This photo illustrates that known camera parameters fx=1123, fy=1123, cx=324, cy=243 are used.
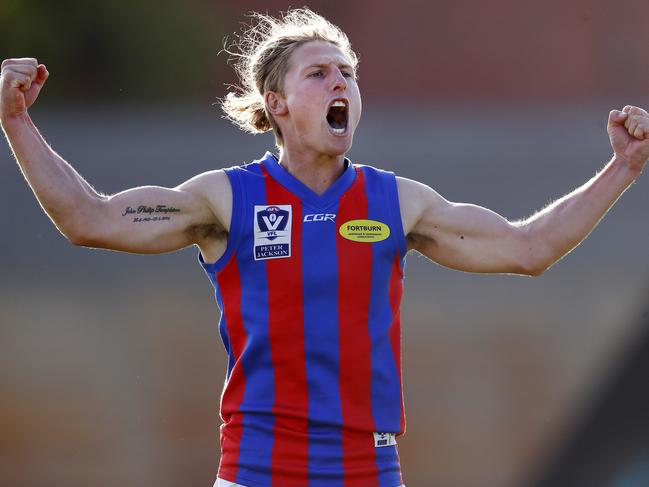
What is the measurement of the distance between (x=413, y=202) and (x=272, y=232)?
1.59ft

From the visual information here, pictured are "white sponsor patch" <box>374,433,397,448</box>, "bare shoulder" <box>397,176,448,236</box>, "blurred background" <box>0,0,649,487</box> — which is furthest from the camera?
"blurred background" <box>0,0,649,487</box>

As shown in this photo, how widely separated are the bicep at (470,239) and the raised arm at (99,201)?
630 millimetres

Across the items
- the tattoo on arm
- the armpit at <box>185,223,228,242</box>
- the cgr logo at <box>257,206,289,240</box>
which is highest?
the tattoo on arm

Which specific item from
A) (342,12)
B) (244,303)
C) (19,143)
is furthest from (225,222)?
(342,12)

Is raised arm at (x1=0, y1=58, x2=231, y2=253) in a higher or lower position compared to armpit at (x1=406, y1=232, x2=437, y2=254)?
higher

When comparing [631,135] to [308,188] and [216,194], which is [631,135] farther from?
[216,194]

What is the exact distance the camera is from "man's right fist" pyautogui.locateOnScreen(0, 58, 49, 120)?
3188 millimetres

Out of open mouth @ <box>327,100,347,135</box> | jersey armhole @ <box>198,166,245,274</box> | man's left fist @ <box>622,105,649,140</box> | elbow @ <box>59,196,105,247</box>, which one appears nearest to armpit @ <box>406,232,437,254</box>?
open mouth @ <box>327,100,347,135</box>

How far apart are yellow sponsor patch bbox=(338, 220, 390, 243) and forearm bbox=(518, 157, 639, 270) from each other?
0.48m

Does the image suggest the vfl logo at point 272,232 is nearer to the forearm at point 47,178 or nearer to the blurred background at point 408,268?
the forearm at point 47,178

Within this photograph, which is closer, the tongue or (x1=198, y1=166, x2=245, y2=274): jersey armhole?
(x1=198, y1=166, x2=245, y2=274): jersey armhole

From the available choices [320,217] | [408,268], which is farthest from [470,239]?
[408,268]

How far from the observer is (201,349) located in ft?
33.3

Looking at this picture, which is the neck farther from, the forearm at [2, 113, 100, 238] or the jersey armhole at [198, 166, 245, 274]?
the forearm at [2, 113, 100, 238]
